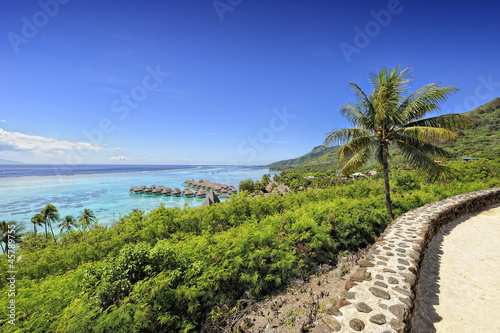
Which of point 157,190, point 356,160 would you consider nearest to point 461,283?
point 356,160

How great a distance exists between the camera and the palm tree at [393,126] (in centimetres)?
588

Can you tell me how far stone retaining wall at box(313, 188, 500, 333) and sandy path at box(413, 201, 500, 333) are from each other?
49 cm

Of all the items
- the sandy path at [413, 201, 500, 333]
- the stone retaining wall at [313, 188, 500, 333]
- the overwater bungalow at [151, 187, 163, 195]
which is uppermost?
the stone retaining wall at [313, 188, 500, 333]

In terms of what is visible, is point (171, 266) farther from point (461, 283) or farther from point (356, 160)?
point (356, 160)

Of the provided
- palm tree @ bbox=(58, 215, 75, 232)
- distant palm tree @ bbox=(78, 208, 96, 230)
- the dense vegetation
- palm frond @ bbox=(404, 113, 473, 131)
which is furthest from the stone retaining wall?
palm tree @ bbox=(58, 215, 75, 232)

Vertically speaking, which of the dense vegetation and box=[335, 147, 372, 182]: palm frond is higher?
box=[335, 147, 372, 182]: palm frond

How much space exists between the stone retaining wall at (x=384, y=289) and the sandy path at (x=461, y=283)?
1.62 feet

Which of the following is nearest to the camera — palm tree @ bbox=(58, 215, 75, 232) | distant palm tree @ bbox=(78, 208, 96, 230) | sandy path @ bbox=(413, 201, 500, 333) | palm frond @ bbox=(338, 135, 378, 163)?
sandy path @ bbox=(413, 201, 500, 333)

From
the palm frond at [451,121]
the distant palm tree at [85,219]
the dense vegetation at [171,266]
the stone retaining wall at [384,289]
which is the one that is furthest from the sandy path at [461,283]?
the distant palm tree at [85,219]

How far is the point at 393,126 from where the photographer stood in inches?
260

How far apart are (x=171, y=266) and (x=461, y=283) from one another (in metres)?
5.30

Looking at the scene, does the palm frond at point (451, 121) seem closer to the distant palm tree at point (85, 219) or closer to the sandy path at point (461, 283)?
the sandy path at point (461, 283)

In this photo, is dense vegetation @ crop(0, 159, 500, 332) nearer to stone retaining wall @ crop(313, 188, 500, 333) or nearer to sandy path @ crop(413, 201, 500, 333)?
stone retaining wall @ crop(313, 188, 500, 333)

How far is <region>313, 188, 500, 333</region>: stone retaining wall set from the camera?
2125 millimetres
